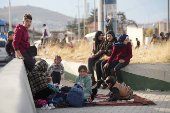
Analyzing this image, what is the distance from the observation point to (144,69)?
8500 mm

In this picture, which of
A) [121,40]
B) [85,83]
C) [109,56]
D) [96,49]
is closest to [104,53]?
[109,56]

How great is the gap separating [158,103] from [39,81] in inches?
109

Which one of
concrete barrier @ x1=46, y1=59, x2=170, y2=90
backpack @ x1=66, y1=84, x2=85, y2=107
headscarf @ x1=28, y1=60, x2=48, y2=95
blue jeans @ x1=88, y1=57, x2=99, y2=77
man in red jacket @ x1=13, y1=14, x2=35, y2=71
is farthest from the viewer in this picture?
blue jeans @ x1=88, y1=57, x2=99, y2=77

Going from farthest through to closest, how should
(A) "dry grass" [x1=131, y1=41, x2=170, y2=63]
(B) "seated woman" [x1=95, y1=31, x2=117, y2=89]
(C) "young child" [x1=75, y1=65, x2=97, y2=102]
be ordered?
(A) "dry grass" [x1=131, y1=41, x2=170, y2=63] < (B) "seated woman" [x1=95, y1=31, x2=117, y2=89] < (C) "young child" [x1=75, y1=65, x2=97, y2=102]

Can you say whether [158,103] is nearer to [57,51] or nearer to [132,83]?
[132,83]

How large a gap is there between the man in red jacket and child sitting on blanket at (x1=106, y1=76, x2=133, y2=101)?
1944mm

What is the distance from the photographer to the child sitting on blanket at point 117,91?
22.4ft

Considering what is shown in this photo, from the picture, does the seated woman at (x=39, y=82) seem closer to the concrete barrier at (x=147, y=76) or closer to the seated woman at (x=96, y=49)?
the concrete barrier at (x=147, y=76)

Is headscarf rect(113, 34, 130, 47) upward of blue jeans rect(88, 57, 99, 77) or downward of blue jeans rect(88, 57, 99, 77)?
upward

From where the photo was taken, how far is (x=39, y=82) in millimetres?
6426

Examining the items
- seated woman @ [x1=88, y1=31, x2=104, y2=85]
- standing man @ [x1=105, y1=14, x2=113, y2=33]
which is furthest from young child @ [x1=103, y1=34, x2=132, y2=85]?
standing man @ [x1=105, y1=14, x2=113, y2=33]

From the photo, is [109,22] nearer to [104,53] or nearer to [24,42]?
[104,53]

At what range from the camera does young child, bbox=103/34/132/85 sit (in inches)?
334

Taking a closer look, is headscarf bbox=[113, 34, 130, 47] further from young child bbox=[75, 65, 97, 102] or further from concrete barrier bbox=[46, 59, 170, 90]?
young child bbox=[75, 65, 97, 102]
